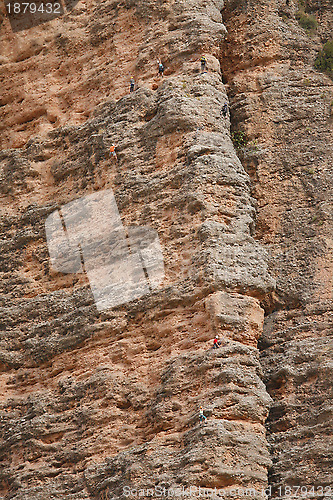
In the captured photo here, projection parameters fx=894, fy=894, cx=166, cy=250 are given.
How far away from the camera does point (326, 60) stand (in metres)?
18.1

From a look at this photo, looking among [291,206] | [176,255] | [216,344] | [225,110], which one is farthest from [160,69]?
[216,344]

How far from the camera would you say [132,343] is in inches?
593

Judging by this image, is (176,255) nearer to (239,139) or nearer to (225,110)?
(225,110)

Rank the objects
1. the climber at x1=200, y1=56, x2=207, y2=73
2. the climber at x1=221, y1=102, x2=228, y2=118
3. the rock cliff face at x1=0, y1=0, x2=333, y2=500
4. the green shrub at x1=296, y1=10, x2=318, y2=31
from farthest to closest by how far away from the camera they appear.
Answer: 1. the green shrub at x1=296, y1=10, x2=318, y2=31
2. the climber at x1=200, y1=56, x2=207, y2=73
3. the climber at x1=221, y1=102, x2=228, y2=118
4. the rock cliff face at x1=0, y1=0, x2=333, y2=500

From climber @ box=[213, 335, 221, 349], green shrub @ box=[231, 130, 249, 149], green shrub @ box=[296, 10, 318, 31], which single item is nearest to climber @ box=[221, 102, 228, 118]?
green shrub @ box=[231, 130, 249, 149]

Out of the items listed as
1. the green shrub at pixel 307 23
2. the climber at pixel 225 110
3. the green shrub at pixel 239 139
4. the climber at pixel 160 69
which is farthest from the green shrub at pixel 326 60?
the climber at pixel 160 69

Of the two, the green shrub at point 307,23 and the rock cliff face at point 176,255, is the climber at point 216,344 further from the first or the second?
the green shrub at point 307,23

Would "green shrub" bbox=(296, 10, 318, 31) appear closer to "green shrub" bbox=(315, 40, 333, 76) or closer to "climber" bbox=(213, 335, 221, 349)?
"green shrub" bbox=(315, 40, 333, 76)

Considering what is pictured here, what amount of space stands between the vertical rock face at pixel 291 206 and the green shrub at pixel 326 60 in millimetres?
154

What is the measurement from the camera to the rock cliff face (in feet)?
45.3

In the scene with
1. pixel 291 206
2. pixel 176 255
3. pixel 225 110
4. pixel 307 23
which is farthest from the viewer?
pixel 307 23

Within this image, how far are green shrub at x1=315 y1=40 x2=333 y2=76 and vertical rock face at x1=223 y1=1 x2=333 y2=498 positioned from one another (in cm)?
15

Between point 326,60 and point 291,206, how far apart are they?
11.8 ft

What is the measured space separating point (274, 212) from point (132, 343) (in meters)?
3.72
